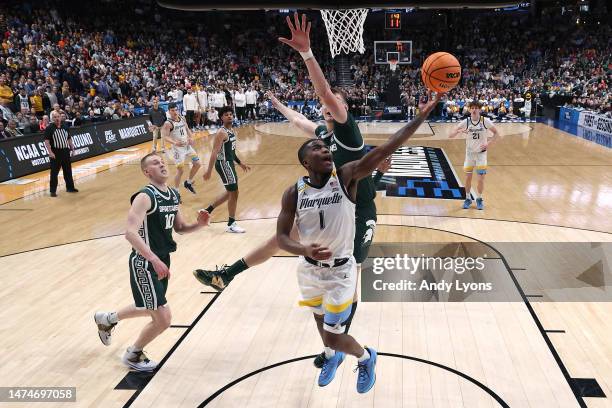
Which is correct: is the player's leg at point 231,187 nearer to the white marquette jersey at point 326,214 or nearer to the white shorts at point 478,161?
the white shorts at point 478,161

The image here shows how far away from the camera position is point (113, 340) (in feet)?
16.4

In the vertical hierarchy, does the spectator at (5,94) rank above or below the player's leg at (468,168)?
above

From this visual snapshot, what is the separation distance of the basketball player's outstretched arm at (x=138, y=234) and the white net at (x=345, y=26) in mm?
10098

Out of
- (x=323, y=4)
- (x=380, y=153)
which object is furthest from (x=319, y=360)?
(x=323, y=4)

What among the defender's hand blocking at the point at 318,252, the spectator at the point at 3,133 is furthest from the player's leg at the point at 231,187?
the spectator at the point at 3,133

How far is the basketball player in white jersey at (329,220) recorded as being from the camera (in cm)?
349

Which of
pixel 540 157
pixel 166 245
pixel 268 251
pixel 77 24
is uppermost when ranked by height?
pixel 77 24

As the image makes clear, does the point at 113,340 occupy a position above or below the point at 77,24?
below

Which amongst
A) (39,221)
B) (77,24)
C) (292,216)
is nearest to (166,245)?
(292,216)

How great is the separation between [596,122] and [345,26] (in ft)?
38.1

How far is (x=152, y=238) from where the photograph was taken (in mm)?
4234

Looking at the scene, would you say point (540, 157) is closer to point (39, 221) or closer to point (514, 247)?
point (514, 247)

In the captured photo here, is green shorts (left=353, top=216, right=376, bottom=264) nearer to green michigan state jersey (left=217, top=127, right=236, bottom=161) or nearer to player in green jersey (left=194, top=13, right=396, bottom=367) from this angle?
player in green jersey (left=194, top=13, right=396, bottom=367)

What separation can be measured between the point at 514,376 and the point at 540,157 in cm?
1154
